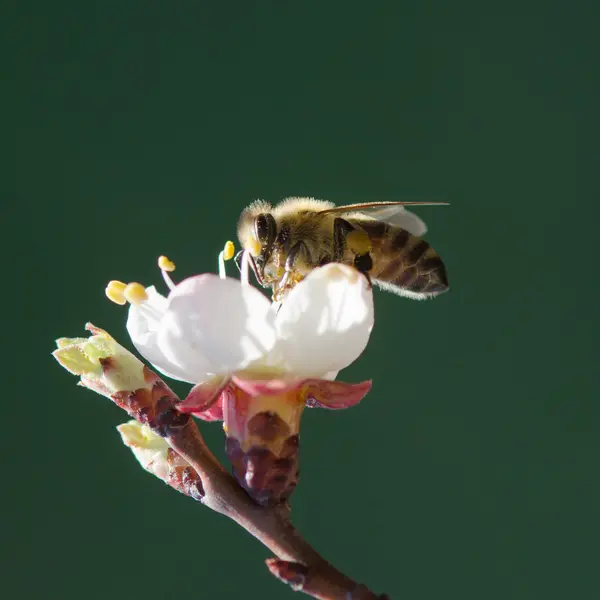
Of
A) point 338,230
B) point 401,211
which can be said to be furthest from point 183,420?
point 401,211

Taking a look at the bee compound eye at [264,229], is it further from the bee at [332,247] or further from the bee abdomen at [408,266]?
the bee abdomen at [408,266]

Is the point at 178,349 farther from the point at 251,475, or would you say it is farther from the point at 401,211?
the point at 401,211

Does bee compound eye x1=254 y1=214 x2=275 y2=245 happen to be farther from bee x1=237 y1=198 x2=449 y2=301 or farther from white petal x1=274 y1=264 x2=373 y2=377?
white petal x1=274 y1=264 x2=373 y2=377

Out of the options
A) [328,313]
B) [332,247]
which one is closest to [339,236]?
[332,247]

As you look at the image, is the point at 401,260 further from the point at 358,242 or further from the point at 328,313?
the point at 328,313

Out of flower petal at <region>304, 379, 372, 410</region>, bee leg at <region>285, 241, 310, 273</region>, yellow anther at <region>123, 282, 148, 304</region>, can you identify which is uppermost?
bee leg at <region>285, 241, 310, 273</region>

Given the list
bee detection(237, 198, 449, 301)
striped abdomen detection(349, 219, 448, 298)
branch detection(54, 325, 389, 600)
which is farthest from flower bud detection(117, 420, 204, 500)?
striped abdomen detection(349, 219, 448, 298)

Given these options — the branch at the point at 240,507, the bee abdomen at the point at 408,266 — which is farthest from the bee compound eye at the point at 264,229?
the branch at the point at 240,507
